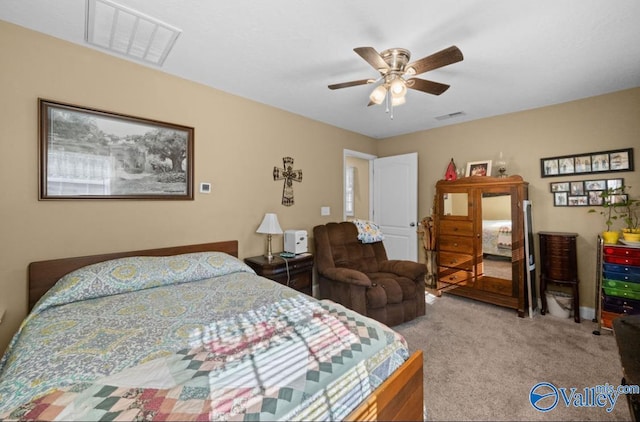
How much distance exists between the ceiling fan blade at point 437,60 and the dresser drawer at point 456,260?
263cm

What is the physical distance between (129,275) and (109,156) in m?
1.03

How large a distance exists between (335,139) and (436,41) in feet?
7.34

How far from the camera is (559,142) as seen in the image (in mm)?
3225

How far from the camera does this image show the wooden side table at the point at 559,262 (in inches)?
116

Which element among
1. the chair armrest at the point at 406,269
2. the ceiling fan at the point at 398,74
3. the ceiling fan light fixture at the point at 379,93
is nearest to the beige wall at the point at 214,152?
the chair armrest at the point at 406,269

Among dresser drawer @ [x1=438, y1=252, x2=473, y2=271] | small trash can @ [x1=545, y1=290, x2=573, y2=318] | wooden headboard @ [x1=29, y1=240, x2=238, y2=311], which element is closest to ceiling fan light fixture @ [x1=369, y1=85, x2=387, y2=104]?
wooden headboard @ [x1=29, y1=240, x2=238, y2=311]

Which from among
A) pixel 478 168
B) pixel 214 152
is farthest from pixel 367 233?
pixel 214 152

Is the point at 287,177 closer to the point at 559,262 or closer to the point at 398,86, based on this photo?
the point at 398,86

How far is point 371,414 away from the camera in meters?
1.04

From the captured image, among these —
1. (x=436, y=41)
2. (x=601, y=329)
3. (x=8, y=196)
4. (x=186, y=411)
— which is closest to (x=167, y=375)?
(x=186, y=411)

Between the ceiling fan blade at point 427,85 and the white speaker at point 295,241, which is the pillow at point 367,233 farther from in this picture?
the ceiling fan blade at point 427,85

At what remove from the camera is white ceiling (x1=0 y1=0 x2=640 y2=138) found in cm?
168

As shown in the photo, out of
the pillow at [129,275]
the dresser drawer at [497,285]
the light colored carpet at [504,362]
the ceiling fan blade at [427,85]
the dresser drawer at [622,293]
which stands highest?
the ceiling fan blade at [427,85]

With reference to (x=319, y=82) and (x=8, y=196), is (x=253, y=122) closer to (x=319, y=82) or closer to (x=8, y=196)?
(x=319, y=82)
